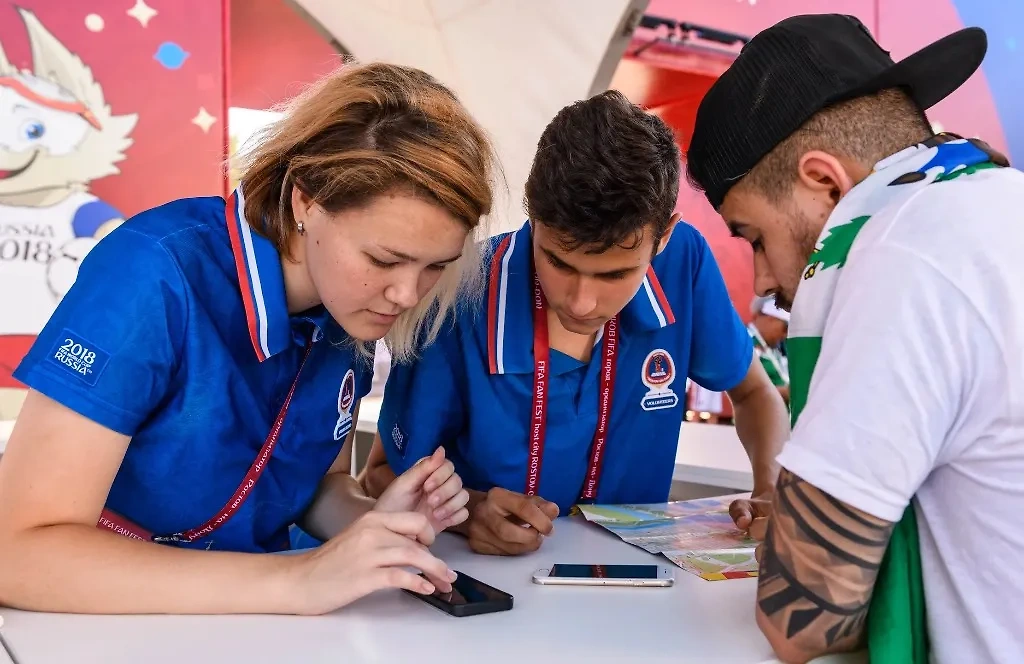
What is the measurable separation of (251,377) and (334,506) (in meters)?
0.30

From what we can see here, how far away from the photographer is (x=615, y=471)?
1771 mm

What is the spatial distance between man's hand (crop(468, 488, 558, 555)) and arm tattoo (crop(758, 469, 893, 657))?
0.46m

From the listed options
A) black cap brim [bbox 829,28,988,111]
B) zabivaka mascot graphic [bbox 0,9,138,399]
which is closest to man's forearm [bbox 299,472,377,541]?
black cap brim [bbox 829,28,988,111]

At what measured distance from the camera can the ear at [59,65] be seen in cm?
264

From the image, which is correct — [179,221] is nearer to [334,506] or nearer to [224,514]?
[224,514]

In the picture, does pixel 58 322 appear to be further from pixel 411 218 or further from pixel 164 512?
pixel 411 218

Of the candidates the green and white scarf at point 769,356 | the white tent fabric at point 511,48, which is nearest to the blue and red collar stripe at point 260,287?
the white tent fabric at point 511,48

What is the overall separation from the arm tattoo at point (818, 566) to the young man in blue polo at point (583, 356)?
485 mm

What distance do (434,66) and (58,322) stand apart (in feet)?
8.56

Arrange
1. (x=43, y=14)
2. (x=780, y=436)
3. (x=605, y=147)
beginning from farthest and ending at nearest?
(x=43, y=14)
(x=780, y=436)
(x=605, y=147)

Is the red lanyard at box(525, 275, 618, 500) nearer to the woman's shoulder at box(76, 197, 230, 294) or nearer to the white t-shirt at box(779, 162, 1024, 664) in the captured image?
the woman's shoulder at box(76, 197, 230, 294)

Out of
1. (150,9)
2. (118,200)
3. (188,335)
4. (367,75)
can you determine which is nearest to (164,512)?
(188,335)

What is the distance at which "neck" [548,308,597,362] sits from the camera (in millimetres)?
1721

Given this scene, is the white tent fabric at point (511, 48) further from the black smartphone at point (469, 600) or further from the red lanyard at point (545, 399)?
the black smartphone at point (469, 600)
